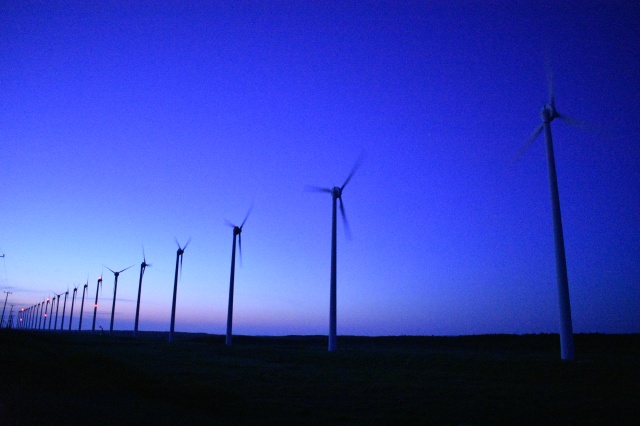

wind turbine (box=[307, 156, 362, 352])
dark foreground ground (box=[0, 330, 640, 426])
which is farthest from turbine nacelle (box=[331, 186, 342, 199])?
dark foreground ground (box=[0, 330, 640, 426])

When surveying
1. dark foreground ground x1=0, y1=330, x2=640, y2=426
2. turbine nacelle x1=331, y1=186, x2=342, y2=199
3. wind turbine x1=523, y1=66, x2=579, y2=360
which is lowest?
dark foreground ground x1=0, y1=330, x2=640, y2=426

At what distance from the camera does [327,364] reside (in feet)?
A: 121

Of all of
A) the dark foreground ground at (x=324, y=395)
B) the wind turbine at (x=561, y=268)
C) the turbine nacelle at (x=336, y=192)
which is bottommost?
the dark foreground ground at (x=324, y=395)

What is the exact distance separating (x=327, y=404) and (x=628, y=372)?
52.5ft

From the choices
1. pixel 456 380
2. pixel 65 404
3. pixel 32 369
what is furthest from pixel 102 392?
pixel 456 380

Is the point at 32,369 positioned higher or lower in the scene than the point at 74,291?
lower

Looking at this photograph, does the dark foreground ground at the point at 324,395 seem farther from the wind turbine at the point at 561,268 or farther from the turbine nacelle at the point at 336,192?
the turbine nacelle at the point at 336,192

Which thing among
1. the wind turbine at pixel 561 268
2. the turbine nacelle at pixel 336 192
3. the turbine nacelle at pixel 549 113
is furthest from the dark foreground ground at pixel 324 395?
the turbine nacelle at pixel 336 192

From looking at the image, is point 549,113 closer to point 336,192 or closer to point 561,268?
point 561,268

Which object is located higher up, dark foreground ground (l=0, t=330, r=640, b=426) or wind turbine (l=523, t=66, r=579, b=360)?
wind turbine (l=523, t=66, r=579, b=360)

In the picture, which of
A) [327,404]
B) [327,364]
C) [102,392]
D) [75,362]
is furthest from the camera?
[327,364]

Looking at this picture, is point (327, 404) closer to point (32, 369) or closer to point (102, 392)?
point (102, 392)

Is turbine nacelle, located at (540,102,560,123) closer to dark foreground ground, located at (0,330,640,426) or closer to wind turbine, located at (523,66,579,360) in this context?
wind turbine, located at (523,66,579,360)

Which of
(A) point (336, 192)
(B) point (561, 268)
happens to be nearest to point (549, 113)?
(B) point (561, 268)
